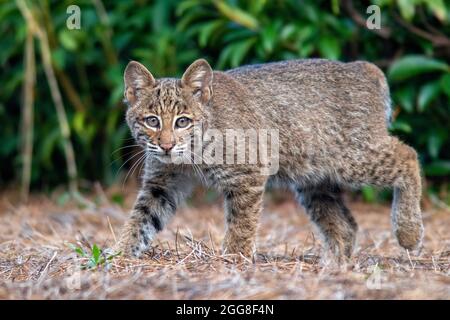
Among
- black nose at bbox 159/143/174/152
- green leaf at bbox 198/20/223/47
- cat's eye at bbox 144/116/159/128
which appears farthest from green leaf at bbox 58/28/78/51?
black nose at bbox 159/143/174/152

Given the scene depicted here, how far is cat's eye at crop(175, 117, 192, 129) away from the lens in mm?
5129

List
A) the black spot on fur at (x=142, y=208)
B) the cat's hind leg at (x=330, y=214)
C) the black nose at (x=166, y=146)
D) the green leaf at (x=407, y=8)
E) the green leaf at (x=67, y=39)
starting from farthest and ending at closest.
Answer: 1. the green leaf at (x=67, y=39)
2. the green leaf at (x=407, y=8)
3. the cat's hind leg at (x=330, y=214)
4. the black spot on fur at (x=142, y=208)
5. the black nose at (x=166, y=146)

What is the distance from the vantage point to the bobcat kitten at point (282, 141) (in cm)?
519

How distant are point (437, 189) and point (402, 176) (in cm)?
270

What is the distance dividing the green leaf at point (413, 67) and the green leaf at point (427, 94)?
0.14 metres

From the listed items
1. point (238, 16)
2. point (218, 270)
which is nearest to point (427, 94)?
point (238, 16)

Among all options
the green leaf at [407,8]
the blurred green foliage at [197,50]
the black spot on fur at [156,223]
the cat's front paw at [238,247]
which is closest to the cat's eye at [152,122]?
the black spot on fur at [156,223]

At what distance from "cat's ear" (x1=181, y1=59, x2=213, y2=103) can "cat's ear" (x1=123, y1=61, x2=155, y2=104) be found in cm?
22

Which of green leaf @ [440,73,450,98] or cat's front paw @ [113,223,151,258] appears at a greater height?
green leaf @ [440,73,450,98]

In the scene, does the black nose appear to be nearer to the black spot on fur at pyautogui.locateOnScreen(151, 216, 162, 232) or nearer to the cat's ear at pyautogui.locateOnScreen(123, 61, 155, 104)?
the cat's ear at pyautogui.locateOnScreen(123, 61, 155, 104)

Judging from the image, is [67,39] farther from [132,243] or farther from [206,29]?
[132,243]

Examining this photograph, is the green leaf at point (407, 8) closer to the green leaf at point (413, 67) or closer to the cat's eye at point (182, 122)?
the green leaf at point (413, 67)

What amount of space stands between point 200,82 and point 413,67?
2.83m
